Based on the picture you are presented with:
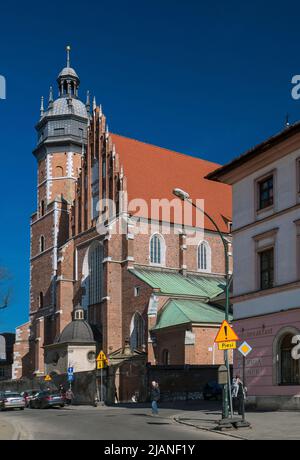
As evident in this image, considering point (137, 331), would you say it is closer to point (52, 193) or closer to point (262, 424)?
point (52, 193)

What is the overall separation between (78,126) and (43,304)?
1799cm

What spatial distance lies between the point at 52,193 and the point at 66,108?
8.90 meters

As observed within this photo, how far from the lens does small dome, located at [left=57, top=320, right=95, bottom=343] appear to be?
52781 millimetres

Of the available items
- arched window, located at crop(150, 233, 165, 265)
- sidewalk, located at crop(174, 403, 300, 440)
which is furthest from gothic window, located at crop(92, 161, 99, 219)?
sidewalk, located at crop(174, 403, 300, 440)

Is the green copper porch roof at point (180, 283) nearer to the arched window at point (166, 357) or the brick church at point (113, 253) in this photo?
the brick church at point (113, 253)

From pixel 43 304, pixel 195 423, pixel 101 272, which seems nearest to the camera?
pixel 195 423

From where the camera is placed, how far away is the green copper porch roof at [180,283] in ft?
169

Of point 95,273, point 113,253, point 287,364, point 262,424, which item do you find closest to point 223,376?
point 262,424

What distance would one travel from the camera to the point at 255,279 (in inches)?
1105

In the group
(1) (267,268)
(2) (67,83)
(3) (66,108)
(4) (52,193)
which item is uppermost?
(2) (67,83)

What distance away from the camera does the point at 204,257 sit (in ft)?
196

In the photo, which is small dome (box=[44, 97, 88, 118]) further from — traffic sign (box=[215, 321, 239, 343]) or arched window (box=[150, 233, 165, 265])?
traffic sign (box=[215, 321, 239, 343])
